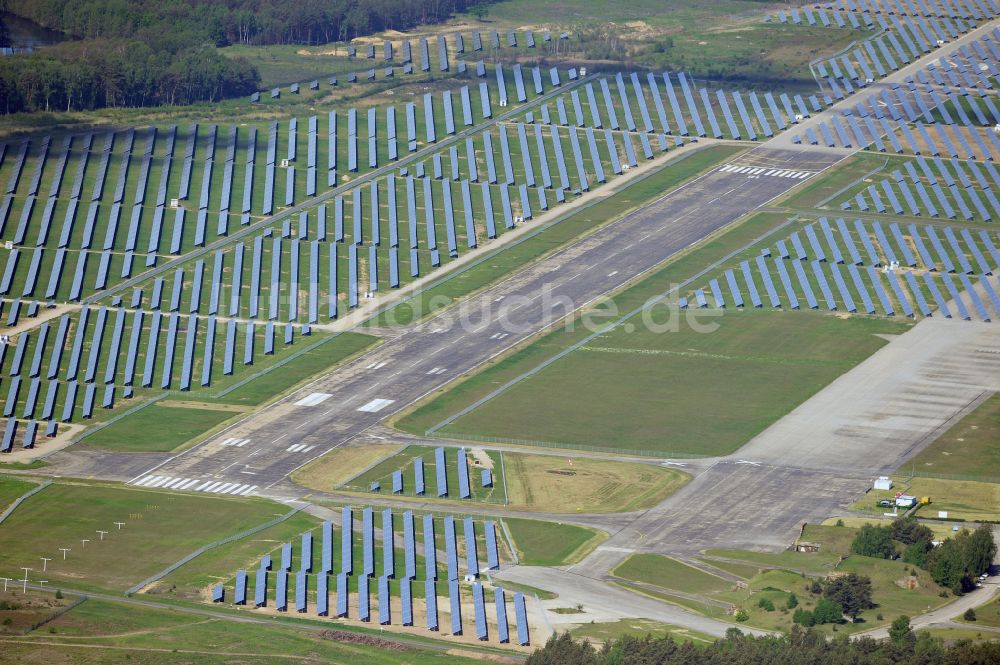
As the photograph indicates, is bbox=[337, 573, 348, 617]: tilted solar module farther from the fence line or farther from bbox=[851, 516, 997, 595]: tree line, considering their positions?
bbox=[851, 516, 997, 595]: tree line

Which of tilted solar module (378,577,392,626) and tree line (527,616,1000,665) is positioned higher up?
tree line (527,616,1000,665)

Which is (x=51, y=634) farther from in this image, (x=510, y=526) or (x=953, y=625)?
(x=953, y=625)

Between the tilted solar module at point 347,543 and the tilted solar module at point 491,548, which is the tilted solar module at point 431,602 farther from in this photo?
the tilted solar module at point 347,543

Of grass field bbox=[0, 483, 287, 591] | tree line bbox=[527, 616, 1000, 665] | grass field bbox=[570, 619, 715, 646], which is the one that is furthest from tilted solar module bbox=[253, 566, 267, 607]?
tree line bbox=[527, 616, 1000, 665]

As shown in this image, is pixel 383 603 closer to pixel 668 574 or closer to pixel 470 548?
pixel 470 548

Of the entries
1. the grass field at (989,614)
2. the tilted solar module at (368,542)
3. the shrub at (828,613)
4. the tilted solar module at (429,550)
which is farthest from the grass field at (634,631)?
the grass field at (989,614)
